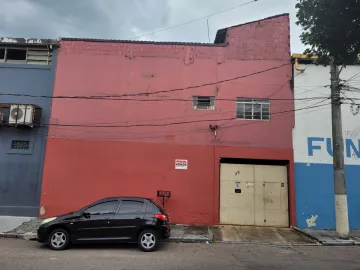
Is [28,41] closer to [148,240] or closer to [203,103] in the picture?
[203,103]

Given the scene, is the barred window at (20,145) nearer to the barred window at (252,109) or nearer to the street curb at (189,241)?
the street curb at (189,241)

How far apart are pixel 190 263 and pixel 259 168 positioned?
25.8 ft

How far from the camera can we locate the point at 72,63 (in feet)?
52.5

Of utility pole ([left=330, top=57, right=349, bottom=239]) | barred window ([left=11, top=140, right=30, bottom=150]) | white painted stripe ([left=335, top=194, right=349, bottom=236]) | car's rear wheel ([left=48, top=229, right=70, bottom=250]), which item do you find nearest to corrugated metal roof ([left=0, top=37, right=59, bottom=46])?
barred window ([left=11, top=140, right=30, bottom=150])

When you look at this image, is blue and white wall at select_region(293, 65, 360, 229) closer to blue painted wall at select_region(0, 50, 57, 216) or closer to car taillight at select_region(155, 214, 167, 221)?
car taillight at select_region(155, 214, 167, 221)

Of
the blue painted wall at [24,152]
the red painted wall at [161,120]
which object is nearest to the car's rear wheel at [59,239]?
the red painted wall at [161,120]

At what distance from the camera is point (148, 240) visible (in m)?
9.86

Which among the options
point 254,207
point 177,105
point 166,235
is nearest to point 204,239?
point 166,235

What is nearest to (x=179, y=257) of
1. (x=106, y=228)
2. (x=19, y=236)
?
(x=106, y=228)

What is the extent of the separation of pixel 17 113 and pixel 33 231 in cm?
550

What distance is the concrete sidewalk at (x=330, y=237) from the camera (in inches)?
467

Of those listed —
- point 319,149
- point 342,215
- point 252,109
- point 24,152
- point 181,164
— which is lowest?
point 342,215

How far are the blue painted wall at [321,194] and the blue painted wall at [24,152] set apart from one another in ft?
36.6

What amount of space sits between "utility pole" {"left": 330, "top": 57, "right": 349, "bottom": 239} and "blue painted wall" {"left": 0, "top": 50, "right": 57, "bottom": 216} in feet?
39.0
